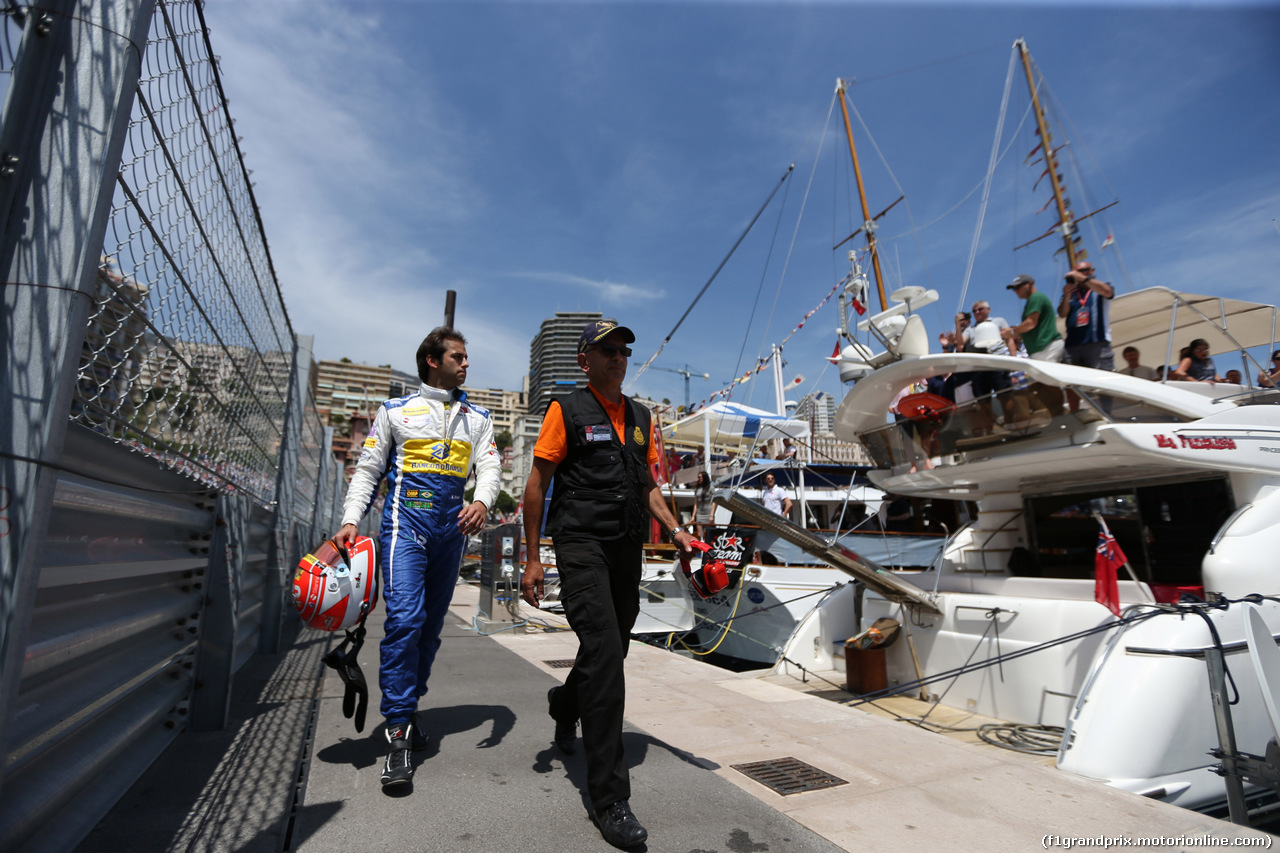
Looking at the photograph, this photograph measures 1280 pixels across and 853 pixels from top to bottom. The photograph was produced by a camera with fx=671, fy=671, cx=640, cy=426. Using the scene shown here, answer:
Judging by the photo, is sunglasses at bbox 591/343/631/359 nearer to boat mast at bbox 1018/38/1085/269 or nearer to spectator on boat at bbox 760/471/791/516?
spectator on boat at bbox 760/471/791/516

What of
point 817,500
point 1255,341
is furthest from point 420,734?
point 817,500

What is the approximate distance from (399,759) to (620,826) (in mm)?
913

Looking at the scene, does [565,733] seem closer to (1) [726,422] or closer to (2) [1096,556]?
(2) [1096,556]

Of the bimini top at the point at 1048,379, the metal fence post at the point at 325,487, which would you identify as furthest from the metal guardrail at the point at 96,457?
the bimini top at the point at 1048,379

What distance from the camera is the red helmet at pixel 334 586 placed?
2676 mm

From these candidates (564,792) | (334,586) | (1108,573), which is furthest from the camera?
(1108,573)

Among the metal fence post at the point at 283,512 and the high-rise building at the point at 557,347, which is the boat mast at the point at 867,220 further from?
the high-rise building at the point at 557,347

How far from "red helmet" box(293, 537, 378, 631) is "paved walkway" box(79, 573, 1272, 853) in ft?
1.93

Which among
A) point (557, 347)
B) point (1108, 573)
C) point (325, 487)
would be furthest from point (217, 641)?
point (557, 347)

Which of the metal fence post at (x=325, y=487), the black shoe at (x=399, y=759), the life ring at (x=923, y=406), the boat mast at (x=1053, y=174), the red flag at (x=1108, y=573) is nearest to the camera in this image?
the black shoe at (x=399, y=759)

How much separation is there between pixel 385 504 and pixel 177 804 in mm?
1283

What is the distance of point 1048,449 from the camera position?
5766mm

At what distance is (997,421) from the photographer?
6.19 m

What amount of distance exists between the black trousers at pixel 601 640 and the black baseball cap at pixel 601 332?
88 centimetres
